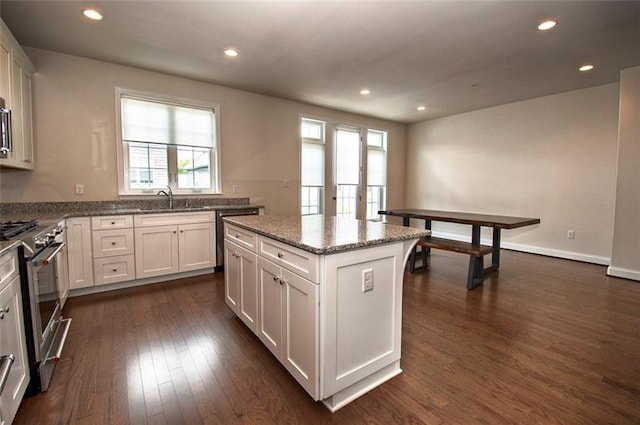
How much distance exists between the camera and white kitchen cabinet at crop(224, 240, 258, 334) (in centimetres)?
215

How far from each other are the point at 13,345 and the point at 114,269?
1.97m

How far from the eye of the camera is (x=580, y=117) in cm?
449

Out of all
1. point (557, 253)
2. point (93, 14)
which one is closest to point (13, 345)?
point (93, 14)

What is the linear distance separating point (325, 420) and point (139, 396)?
3.44 feet

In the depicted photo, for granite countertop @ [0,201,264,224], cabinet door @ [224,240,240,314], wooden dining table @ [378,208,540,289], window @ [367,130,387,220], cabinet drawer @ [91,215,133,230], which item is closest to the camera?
cabinet door @ [224,240,240,314]

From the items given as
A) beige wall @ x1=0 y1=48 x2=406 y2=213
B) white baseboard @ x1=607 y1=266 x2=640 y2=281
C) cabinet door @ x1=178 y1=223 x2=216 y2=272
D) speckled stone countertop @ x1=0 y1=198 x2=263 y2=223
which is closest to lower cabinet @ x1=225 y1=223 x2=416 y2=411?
cabinet door @ x1=178 y1=223 x2=216 y2=272

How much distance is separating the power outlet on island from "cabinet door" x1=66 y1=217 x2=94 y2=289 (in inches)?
119

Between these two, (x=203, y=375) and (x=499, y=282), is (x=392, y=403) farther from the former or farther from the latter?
(x=499, y=282)

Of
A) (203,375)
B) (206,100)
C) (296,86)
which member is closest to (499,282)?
(203,375)

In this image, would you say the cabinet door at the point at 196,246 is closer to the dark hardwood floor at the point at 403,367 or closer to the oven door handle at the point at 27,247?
the dark hardwood floor at the point at 403,367

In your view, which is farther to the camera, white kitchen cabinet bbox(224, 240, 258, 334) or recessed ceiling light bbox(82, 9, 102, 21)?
recessed ceiling light bbox(82, 9, 102, 21)

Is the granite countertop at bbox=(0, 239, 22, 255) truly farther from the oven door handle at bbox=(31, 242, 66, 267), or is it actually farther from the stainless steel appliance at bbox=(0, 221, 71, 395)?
the oven door handle at bbox=(31, 242, 66, 267)

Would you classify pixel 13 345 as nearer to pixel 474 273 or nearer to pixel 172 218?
pixel 172 218

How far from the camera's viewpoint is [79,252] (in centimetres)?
308
